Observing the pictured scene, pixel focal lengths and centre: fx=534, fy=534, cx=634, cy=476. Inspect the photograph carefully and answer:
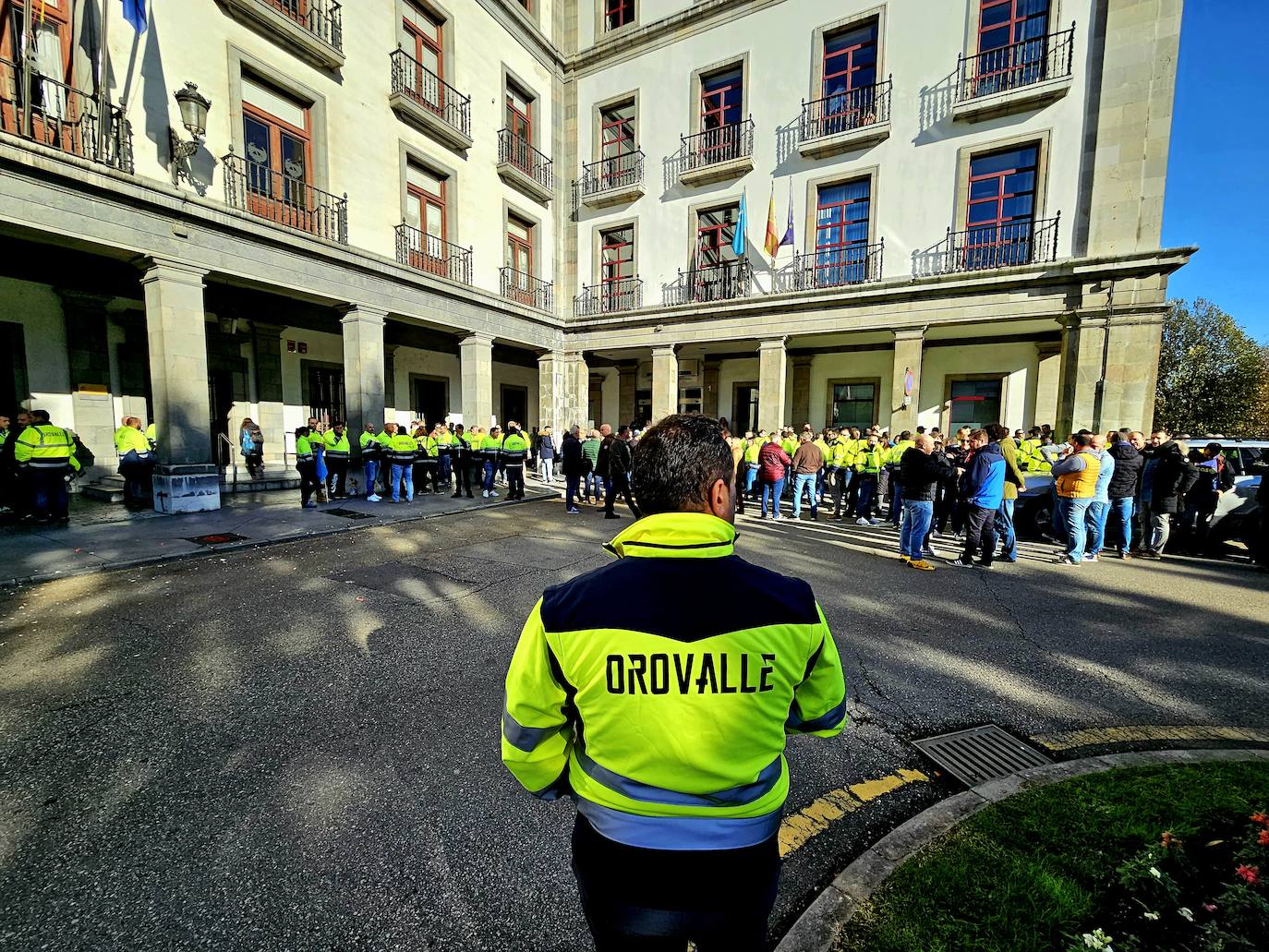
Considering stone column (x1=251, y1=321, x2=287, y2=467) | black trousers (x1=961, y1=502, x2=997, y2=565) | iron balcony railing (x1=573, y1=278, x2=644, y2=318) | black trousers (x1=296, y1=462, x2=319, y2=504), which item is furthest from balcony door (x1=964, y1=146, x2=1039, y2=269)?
stone column (x1=251, y1=321, x2=287, y2=467)

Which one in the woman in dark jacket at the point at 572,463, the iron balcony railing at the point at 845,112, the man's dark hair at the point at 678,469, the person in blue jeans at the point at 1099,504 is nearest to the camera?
the man's dark hair at the point at 678,469

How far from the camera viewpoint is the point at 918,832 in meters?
2.42

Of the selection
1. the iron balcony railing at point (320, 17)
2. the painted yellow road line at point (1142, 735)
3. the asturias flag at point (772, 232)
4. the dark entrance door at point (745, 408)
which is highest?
the iron balcony railing at point (320, 17)

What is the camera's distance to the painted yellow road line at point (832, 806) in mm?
2490

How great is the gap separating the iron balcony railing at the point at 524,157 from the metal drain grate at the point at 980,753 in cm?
1868

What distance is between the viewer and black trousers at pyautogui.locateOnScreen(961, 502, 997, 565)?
23.6 feet

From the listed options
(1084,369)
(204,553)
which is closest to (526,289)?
(204,553)

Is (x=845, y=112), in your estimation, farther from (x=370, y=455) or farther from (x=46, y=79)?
(x=46, y=79)

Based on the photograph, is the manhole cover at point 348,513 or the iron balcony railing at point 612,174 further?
the iron balcony railing at point 612,174

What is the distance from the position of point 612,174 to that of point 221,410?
569 inches

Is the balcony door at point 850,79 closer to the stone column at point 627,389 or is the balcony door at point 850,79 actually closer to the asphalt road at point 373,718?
the stone column at point 627,389

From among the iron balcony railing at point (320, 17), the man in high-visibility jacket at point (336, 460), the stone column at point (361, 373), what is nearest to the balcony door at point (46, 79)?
the iron balcony railing at point (320, 17)

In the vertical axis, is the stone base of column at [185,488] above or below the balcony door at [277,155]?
below

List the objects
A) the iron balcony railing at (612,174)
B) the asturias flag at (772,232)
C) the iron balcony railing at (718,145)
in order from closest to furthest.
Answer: the asturias flag at (772,232) → the iron balcony railing at (718,145) → the iron balcony railing at (612,174)
